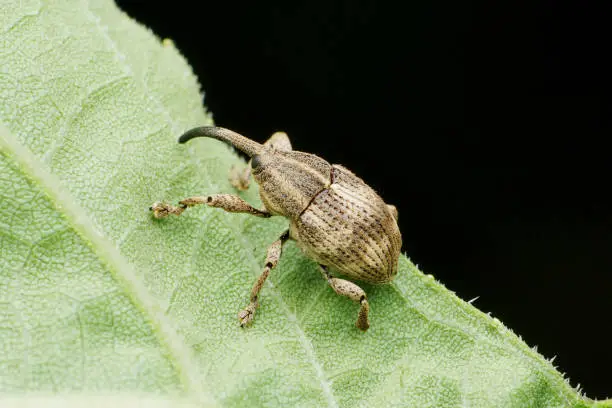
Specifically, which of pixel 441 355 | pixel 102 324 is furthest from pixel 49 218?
pixel 441 355

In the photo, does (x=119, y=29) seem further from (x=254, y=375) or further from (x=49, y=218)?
(x=254, y=375)

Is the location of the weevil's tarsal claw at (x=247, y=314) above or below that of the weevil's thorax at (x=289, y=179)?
below

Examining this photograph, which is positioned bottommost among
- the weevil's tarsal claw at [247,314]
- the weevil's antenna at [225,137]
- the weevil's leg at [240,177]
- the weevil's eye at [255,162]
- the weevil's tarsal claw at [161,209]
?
the weevil's tarsal claw at [247,314]

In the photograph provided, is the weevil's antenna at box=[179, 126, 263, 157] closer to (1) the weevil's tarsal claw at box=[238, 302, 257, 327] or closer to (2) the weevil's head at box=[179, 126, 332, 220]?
(2) the weevil's head at box=[179, 126, 332, 220]

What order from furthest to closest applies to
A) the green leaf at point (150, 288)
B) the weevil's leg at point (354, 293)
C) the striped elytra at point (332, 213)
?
the striped elytra at point (332, 213) < the weevil's leg at point (354, 293) < the green leaf at point (150, 288)

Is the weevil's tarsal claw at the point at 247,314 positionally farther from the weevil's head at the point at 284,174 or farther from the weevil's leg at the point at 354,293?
the weevil's head at the point at 284,174

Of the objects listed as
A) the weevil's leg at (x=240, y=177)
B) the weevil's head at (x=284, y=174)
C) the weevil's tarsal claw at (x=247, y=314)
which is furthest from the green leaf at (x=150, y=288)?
the weevil's head at (x=284, y=174)

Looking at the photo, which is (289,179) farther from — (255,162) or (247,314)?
(247,314)
